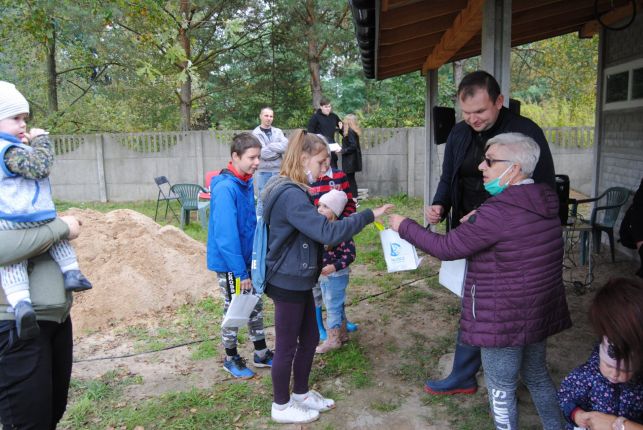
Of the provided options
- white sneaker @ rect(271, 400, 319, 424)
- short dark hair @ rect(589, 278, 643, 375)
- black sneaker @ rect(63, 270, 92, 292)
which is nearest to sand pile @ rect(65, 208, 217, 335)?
white sneaker @ rect(271, 400, 319, 424)

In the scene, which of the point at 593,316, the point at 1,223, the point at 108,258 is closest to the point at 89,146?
the point at 108,258

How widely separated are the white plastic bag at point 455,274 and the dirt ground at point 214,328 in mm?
1002

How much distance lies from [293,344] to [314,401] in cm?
56

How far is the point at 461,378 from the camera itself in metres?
3.56

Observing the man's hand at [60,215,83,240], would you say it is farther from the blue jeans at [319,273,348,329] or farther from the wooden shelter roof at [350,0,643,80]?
the blue jeans at [319,273,348,329]

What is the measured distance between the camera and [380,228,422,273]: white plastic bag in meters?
2.91

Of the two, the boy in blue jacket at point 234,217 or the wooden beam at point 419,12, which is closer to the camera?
the boy in blue jacket at point 234,217

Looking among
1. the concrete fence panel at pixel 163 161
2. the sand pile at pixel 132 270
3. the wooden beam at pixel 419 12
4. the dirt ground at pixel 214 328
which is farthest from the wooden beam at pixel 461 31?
the concrete fence panel at pixel 163 161

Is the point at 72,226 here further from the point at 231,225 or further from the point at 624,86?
the point at 624,86

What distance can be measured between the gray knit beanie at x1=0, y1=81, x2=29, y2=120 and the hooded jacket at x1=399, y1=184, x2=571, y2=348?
1.89 m

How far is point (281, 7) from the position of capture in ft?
48.0

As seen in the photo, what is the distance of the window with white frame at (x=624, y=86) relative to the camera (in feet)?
20.7

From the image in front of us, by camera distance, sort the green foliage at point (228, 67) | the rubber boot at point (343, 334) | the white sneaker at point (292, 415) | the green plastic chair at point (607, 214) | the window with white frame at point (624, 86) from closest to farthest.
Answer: the white sneaker at point (292, 415) → the rubber boot at point (343, 334) → the green plastic chair at point (607, 214) → the window with white frame at point (624, 86) → the green foliage at point (228, 67)

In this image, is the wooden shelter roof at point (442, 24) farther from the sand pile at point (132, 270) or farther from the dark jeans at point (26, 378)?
the sand pile at point (132, 270)
